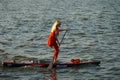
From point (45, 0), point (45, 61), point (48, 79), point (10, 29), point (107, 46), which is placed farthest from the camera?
point (45, 0)

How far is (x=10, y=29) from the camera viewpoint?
38.4 m

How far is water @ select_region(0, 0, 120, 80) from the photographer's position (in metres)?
25.4

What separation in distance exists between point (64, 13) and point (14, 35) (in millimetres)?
17082

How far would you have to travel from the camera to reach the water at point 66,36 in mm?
25375

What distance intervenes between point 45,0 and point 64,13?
15.3 m

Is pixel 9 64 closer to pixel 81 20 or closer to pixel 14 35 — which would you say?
pixel 14 35

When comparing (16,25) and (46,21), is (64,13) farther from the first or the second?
(16,25)

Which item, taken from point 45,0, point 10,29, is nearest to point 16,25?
point 10,29

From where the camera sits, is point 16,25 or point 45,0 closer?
point 16,25

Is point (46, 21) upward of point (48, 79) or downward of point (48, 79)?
downward

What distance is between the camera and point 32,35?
36031 mm

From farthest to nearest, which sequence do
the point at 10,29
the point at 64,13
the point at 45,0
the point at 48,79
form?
the point at 45,0 → the point at 64,13 → the point at 10,29 → the point at 48,79

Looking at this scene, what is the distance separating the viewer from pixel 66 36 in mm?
36188

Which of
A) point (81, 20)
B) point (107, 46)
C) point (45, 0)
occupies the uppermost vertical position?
point (107, 46)
